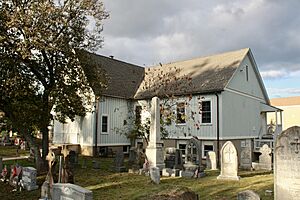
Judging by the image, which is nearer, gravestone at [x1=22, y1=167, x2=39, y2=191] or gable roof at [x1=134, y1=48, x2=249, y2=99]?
gravestone at [x1=22, y1=167, x2=39, y2=191]

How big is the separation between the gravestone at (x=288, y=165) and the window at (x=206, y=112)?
15.4m

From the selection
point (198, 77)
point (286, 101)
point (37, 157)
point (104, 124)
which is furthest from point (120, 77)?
point (286, 101)

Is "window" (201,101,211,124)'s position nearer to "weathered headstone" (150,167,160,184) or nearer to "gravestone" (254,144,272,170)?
"gravestone" (254,144,272,170)

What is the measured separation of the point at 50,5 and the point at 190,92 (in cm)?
1297

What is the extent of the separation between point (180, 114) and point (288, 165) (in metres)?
16.4

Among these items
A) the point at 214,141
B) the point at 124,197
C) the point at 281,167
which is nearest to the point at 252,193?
the point at 281,167

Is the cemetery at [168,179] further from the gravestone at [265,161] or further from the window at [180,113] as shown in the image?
the window at [180,113]

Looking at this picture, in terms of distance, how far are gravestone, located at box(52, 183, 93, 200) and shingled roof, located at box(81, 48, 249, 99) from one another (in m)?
15.7

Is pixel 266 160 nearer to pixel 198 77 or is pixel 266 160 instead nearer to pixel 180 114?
pixel 180 114

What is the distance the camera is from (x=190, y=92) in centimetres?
2438

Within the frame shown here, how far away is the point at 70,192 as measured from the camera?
7262 millimetres

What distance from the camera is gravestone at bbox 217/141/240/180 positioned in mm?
13797

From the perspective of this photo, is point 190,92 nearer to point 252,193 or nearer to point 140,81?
point 140,81

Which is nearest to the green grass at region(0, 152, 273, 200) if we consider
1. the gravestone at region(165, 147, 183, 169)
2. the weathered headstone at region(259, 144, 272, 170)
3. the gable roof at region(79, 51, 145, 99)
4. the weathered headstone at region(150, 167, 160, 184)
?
the weathered headstone at region(150, 167, 160, 184)
